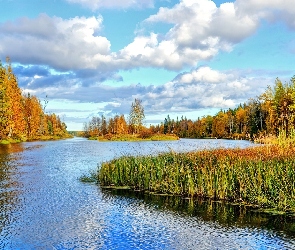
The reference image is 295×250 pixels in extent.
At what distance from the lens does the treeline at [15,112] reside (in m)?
61.5

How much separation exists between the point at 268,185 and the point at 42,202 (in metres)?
9.92

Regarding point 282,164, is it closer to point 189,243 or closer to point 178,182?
point 178,182

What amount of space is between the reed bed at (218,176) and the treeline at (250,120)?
1562cm

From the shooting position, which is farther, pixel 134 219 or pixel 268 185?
pixel 268 185

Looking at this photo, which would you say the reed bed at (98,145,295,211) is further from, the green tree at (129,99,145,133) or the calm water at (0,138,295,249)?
the green tree at (129,99,145,133)

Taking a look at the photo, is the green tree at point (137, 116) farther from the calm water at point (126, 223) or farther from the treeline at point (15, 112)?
the calm water at point (126, 223)

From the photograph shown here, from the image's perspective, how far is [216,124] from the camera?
129 m

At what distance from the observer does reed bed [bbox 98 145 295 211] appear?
14094mm

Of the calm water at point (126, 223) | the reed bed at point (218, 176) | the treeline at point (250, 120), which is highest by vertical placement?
the treeline at point (250, 120)

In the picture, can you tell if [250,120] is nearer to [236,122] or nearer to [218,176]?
[236,122]

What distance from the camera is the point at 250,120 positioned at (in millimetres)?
99688

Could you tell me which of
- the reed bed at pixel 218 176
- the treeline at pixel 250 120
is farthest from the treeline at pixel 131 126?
the reed bed at pixel 218 176

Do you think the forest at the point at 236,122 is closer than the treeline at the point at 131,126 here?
Yes

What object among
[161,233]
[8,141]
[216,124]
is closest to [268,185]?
Answer: [161,233]
